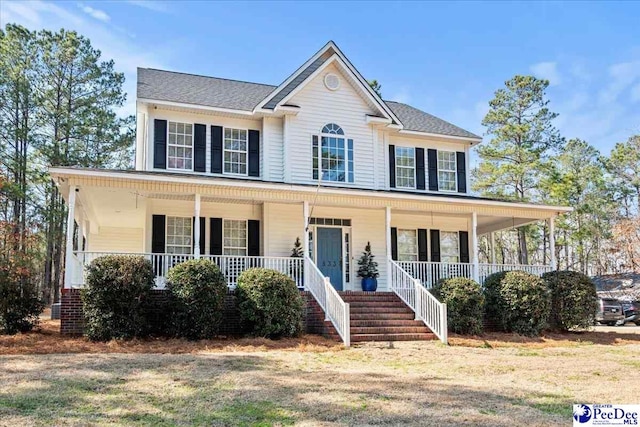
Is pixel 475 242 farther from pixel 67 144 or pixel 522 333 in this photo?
pixel 67 144

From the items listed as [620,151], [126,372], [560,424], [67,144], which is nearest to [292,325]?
[126,372]

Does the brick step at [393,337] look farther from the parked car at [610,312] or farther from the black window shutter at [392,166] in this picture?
the parked car at [610,312]

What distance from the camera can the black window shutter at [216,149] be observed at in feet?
60.0

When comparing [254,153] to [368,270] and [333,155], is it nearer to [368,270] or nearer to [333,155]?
[333,155]

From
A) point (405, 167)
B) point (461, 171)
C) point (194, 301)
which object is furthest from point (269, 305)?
point (461, 171)

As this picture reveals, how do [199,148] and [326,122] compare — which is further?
[326,122]

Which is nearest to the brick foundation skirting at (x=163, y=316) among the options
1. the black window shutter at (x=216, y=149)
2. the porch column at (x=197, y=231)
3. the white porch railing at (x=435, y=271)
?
the porch column at (x=197, y=231)

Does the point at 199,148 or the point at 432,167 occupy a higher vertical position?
the point at 199,148

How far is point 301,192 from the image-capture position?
642 inches

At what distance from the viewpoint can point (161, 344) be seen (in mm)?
12336

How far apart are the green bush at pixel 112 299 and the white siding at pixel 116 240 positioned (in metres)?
7.84

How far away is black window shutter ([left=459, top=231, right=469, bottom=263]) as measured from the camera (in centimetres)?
2094

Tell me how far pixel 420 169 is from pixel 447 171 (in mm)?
1203

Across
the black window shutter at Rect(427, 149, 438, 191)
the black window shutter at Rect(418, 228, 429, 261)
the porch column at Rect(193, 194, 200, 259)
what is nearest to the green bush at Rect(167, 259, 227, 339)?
the porch column at Rect(193, 194, 200, 259)
